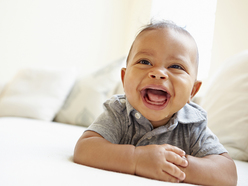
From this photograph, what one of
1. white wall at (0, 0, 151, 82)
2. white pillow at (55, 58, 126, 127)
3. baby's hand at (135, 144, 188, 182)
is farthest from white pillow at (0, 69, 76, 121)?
baby's hand at (135, 144, 188, 182)

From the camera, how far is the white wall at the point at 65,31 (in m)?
3.38

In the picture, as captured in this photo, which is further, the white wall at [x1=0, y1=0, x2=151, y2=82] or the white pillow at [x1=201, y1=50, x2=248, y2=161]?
the white wall at [x1=0, y1=0, x2=151, y2=82]

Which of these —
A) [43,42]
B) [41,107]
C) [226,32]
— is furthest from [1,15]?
[226,32]

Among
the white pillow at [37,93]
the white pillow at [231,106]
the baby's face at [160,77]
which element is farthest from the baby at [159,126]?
the white pillow at [37,93]

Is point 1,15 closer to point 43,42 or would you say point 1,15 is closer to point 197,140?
point 43,42

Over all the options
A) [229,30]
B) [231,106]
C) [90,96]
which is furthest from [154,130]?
[229,30]

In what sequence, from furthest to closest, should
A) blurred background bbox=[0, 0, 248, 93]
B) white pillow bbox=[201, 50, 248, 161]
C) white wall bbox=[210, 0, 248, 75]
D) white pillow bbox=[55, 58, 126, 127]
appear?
1. blurred background bbox=[0, 0, 248, 93]
2. white wall bbox=[210, 0, 248, 75]
3. white pillow bbox=[55, 58, 126, 127]
4. white pillow bbox=[201, 50, 248, 161]

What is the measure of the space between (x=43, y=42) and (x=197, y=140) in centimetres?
325

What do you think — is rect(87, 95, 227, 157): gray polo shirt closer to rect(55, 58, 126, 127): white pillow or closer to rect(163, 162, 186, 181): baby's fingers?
rect(163, 162, 186, 181): baby's fingers

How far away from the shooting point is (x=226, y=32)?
254cm

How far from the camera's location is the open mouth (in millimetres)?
752

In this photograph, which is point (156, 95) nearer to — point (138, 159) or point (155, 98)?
point (155, 98)

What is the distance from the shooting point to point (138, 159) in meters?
0.61

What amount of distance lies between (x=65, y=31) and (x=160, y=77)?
3.38 meters
